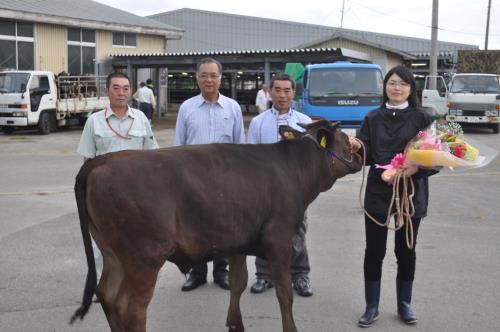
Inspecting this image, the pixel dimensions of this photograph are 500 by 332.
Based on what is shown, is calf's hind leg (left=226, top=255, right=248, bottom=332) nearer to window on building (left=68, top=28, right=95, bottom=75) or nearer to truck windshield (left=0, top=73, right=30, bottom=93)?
truck windshield (left=0, top=73, right=30, bottom=93)

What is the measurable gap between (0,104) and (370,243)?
61.2 ft

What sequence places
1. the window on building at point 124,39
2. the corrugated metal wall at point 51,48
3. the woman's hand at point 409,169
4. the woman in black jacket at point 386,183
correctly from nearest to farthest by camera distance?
1. the woman's hand at point 409,169
2. the woman in black jacket at point 386,183
3. the corrugated metal wall at point 51,48
4. the window on building at point 124,39

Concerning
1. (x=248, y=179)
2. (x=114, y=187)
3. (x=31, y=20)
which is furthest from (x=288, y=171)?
(x=31, y=20)

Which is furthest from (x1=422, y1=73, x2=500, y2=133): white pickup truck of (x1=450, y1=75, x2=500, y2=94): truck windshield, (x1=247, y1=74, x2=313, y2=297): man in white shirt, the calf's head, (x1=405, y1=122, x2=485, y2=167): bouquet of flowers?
the calf's head

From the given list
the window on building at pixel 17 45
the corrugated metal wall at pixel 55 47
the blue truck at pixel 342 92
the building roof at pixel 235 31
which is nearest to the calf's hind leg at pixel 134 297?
the blue truck at pixel 342 92

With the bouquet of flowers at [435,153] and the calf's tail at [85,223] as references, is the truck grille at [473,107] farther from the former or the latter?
the calf's tail at [85,223]

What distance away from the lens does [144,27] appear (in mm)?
32469

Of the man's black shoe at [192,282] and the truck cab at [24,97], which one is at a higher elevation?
the truck cab at [24,97]

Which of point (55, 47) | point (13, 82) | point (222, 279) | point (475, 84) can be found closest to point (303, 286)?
point (222, 279)

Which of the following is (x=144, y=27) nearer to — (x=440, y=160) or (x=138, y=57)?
(x=138, y=57)

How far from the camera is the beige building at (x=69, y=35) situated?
84.8ft

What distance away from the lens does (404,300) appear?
4898 mm

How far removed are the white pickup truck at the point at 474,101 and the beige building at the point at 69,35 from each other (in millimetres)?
15919

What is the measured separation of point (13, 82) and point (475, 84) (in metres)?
16.0
